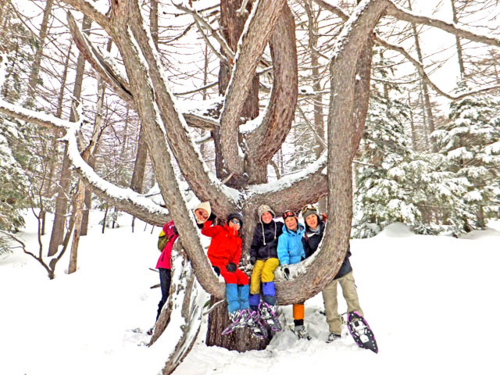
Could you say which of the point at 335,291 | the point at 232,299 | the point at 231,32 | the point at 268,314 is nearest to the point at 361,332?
the point at 335,291

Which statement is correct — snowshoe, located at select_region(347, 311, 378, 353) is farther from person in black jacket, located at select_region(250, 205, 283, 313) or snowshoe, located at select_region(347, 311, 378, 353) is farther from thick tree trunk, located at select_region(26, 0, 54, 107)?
thick tree trunk, located at select_region(26, 0, 54, 107)

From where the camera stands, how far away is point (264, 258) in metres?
3.17

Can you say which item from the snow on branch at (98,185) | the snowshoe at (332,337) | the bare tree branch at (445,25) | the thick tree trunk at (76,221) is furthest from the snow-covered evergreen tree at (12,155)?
the bare tree branch at (445,25)

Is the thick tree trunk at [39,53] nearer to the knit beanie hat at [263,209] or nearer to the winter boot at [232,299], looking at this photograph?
the knit beanie hat at [263,209]

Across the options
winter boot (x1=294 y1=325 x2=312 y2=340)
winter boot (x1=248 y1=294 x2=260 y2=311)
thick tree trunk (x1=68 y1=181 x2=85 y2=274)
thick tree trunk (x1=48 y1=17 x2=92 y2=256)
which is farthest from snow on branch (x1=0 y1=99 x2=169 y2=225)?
thick tree trunk (x1=48 y1=17 x2=92 y2=256)

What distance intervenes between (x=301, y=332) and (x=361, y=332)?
27.4 inches

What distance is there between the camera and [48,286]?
5633mm

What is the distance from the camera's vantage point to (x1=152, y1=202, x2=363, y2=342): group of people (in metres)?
2.92

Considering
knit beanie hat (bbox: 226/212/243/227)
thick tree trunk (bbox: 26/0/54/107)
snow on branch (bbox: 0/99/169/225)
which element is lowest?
knit beanie hat (bbox: 226/212/243/227)

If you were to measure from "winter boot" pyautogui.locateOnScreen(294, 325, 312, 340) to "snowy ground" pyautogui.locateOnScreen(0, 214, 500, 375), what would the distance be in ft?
0.26

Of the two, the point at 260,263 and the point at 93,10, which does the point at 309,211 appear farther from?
the point at 93,10

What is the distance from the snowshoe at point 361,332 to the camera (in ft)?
9.48

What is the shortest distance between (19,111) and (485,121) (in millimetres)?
14854

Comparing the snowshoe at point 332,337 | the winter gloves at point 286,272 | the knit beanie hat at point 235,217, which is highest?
the knit beanie hat at point 235,217
